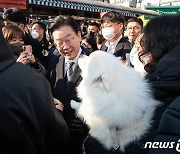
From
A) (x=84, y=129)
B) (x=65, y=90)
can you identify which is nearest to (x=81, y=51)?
(x=65, y=90)

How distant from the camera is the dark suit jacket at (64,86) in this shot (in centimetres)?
200

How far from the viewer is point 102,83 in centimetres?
128

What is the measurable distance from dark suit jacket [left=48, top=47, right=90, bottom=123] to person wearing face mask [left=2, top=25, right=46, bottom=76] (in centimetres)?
13

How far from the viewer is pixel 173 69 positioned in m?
1.12

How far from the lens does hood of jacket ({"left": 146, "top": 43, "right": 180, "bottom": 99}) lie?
1.11m

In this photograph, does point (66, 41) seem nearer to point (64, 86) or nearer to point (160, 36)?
point (64, 86)

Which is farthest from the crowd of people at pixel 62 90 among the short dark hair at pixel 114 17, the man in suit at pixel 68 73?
the short dark hair at pixel 114 17

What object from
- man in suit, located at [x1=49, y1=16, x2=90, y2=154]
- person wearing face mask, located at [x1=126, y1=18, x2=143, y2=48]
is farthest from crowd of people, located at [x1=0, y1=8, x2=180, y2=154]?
person wearing face mask, located at [x1=126, y1=18, x2=143, y2=48]

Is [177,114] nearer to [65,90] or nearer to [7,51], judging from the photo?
[7,51]

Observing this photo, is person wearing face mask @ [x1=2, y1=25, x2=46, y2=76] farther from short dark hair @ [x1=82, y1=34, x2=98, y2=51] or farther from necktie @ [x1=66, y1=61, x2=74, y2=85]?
short dark hair @ [x1=82, y1=34, x2=98, y2=51]

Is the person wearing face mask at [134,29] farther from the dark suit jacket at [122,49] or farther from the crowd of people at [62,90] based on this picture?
the crowd of people at [62,90]

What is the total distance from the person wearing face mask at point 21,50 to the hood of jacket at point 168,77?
1.28 metres

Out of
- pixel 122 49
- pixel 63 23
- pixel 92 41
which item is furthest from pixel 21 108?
pixel 92 41

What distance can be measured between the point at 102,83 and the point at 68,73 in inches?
35.9
